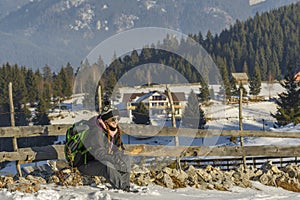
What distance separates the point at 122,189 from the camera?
650 centimetres

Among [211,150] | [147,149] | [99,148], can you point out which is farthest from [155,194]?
[211,150]

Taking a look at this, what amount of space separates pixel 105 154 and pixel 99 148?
0.12 meters

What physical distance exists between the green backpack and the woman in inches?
2.4

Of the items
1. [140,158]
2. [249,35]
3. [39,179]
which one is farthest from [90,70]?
[249,35]

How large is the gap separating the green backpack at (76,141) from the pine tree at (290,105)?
37.8m

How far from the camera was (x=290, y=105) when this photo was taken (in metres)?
45.5

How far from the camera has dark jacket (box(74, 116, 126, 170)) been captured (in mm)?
6176

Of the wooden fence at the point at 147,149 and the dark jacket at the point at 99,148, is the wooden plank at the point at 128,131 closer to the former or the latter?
the wooden fence at the point at 147,149

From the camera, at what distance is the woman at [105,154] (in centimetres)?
619

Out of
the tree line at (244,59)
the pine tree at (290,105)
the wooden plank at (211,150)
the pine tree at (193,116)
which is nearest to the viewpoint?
the wooden plank at (211,150)

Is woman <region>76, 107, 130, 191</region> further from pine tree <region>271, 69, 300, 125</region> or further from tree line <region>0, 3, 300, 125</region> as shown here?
tree line <region>0, 3, 300, 125</region>

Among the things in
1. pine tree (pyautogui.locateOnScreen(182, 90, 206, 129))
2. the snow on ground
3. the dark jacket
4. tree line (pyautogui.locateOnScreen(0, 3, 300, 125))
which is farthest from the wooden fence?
tree line (pyautogui.locateOnScreen(0, 3, 300, 125))

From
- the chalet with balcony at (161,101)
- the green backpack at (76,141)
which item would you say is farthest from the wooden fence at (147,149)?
the chalet with balcony at (161,101)

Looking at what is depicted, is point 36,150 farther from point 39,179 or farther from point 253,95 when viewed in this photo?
point 253,95
